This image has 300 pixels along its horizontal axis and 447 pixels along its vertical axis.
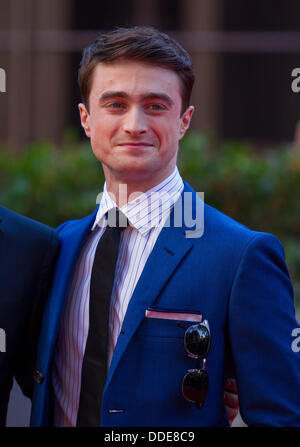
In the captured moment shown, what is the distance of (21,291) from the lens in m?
2.90

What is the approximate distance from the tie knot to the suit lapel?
6.8 inches

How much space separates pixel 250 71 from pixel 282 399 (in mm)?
9829

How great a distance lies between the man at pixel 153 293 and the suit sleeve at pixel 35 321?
0.29 feet

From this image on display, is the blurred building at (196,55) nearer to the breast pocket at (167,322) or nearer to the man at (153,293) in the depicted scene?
the man at (153,293)

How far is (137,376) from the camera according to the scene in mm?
2527

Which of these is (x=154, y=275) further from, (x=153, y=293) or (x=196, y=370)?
(x=196, y=370)

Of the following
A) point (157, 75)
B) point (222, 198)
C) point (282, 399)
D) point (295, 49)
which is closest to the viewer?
point (282, 399)

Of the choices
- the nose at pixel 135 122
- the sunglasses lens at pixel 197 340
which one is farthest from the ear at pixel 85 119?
the sunglasses lens at pixel 197 340

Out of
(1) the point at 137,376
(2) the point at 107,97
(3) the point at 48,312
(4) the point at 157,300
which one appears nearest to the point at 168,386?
(1) the point at 137,376

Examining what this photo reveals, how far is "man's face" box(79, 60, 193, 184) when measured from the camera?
8.70 feet

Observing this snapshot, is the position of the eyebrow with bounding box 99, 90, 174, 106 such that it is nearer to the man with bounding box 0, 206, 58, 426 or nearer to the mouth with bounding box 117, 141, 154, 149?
the mouth with bounding box 117, 141, 154, 149

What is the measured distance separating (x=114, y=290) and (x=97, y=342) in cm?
21

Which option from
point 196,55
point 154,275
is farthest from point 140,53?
point 196,55
